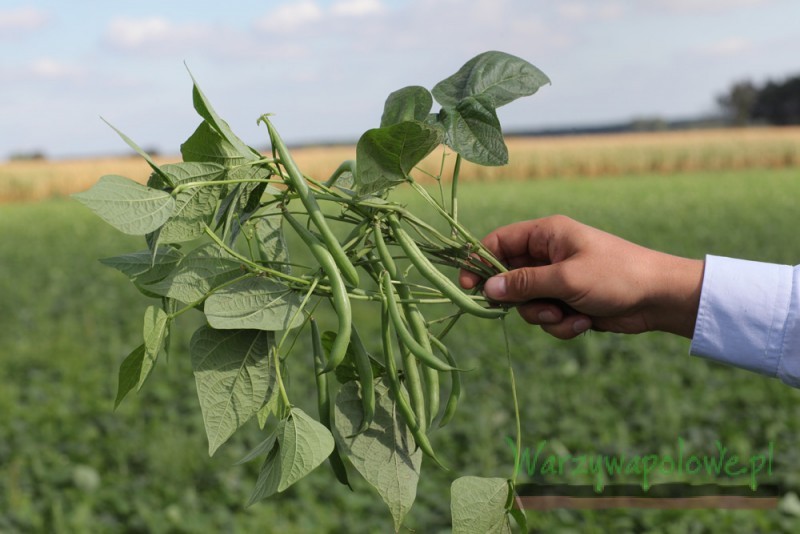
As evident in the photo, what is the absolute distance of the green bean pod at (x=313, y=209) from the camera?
755 mm

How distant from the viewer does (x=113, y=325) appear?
16.4ft

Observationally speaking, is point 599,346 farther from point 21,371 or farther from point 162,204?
point 162,204

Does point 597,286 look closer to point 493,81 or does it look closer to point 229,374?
point 493,81

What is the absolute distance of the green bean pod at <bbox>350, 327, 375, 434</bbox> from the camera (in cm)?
80

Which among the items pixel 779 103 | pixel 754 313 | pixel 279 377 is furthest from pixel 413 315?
pixel 779 103

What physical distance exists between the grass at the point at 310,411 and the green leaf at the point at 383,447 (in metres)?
1.72

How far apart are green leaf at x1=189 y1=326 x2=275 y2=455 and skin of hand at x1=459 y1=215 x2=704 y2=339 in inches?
12.5

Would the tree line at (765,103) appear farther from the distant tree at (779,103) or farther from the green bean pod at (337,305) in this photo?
the green bean pod at (337,305)

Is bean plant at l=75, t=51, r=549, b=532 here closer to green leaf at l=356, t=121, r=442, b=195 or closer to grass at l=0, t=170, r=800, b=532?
green leaf at l=356, t=121, r=442, b=195

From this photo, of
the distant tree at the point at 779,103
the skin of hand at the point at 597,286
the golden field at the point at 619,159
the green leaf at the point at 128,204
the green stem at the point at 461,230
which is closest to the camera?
the green leaf at the point at 128,204

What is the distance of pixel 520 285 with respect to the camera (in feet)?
3.20

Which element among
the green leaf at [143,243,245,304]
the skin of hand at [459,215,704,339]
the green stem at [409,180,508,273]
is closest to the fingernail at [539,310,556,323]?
the skin of hand at [459,215,704,339]

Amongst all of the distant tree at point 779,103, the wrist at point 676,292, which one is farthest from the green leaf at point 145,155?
the distant tree at point 779,103

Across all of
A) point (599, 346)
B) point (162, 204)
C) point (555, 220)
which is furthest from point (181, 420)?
point (162, 204)
